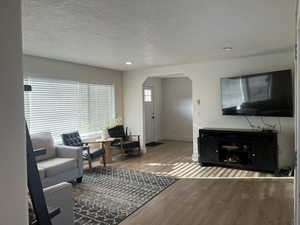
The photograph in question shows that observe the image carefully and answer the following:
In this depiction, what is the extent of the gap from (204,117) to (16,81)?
504cm

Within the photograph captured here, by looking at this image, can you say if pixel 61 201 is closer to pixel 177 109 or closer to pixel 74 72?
pixel 74 72

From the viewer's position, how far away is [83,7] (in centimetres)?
233

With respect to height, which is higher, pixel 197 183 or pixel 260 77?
pixel 260 77

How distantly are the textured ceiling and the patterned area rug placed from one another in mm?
2405

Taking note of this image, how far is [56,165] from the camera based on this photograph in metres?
3.83

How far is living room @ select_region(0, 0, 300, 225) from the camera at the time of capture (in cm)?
150

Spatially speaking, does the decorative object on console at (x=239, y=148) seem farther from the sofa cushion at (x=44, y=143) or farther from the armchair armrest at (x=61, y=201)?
the armchair armrest at (x=61, y=201)

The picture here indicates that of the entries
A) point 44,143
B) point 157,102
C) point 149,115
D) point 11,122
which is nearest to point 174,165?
point 44,143

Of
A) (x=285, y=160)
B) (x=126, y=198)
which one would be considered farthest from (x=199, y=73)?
(x=126, y=198)

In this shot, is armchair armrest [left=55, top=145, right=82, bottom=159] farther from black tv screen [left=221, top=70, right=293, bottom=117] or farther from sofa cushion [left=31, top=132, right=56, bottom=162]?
black tv screen [left=221, top=70, right=293, bottom=117]

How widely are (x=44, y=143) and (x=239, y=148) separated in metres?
3.89

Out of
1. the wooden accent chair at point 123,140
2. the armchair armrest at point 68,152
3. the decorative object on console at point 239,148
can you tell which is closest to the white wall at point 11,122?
the armchair armrest at point 68,152

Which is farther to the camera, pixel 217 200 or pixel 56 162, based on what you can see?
pixel 56 162

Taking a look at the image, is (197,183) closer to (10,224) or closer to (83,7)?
(83,7)
